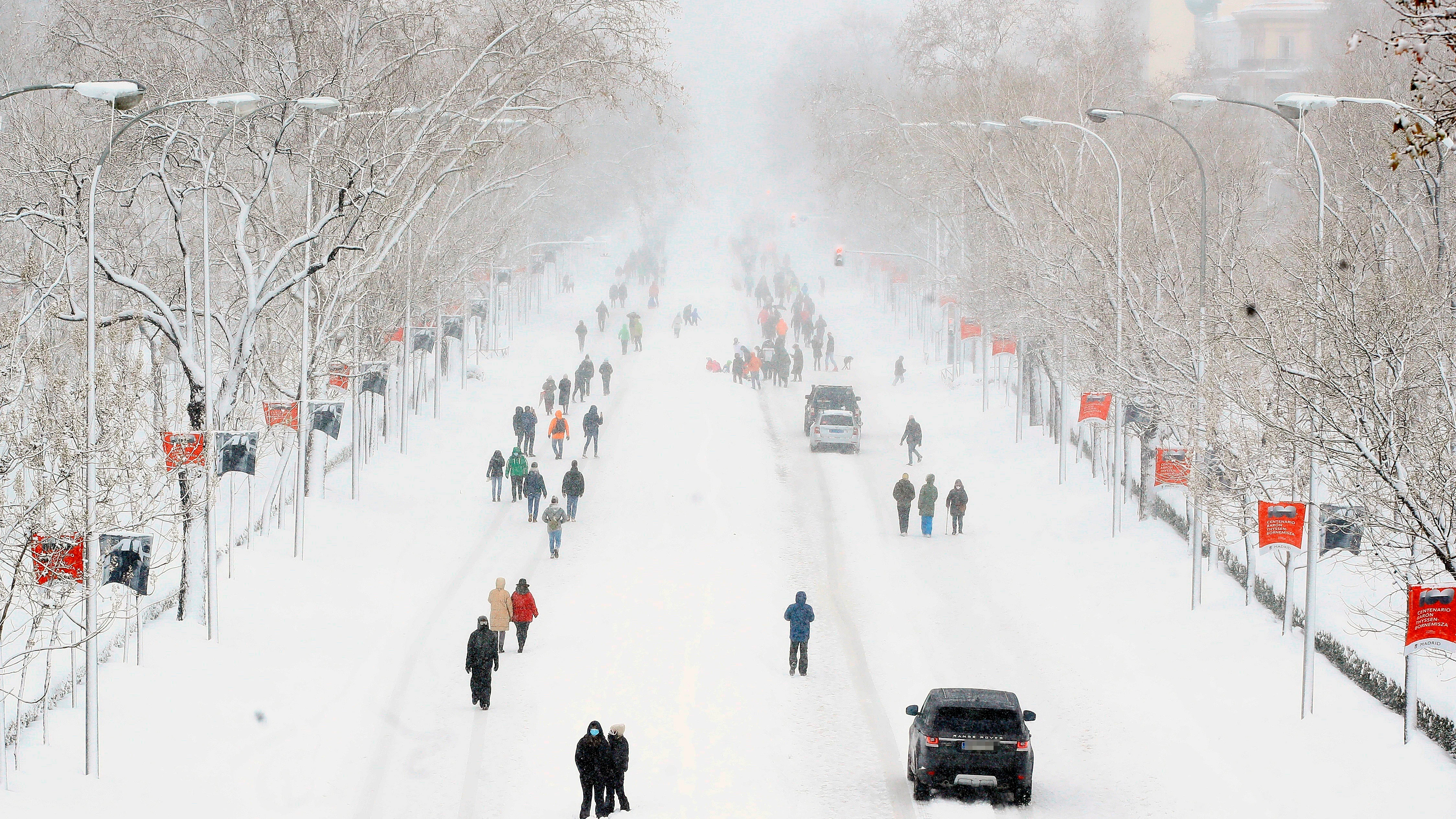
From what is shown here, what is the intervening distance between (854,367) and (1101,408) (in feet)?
86.3

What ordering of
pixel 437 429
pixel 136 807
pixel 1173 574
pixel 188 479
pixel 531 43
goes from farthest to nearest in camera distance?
pixel 437 429, pixel 531 43, pixel 1173 574, pixel 188 479, pixel 136 807

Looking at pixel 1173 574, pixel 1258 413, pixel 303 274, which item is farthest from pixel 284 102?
pixel 1173 574

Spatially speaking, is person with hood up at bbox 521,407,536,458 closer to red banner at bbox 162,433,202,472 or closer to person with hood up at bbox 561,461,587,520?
person with hood up at bbox 561,461,587,520

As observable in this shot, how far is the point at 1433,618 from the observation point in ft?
56.2

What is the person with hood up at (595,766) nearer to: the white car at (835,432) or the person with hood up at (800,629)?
the person with hood up at (800,629)

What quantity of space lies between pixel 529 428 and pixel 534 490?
6728mm

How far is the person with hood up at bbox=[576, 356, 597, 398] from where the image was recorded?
48.7 metres

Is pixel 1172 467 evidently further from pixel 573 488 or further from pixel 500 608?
pixel 500 608

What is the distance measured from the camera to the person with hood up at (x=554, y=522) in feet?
99.6

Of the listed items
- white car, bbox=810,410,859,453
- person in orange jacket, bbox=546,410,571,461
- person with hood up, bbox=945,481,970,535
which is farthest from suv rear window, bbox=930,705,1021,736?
white car, bbox=810,410,859,453

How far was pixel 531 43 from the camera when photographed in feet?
103

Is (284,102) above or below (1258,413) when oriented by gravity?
above

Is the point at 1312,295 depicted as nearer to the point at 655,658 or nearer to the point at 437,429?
the point at 655,658

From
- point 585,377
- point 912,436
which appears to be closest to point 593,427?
point 912,436
